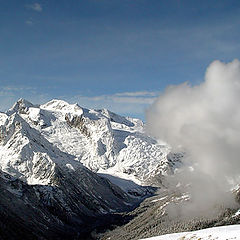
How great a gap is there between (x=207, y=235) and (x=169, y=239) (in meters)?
24.7

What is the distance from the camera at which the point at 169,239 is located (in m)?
171

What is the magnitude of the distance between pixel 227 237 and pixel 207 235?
49.3 feet

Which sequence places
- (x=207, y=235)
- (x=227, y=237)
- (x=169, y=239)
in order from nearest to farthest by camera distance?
1. (x=227, y=237)
2. (x=207, y=235)
3. (x=169, y=239)

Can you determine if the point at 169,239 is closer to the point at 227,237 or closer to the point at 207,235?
the point at 207,235

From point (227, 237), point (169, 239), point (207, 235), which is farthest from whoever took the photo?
point (169, 239)

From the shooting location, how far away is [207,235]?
15175 centimetres

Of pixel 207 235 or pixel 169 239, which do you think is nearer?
pixel 207 235

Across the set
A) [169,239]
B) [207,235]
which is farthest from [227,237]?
[169,239]

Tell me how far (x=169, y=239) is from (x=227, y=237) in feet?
129

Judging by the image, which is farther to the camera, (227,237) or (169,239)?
(169,239)

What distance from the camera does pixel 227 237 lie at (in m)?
138
